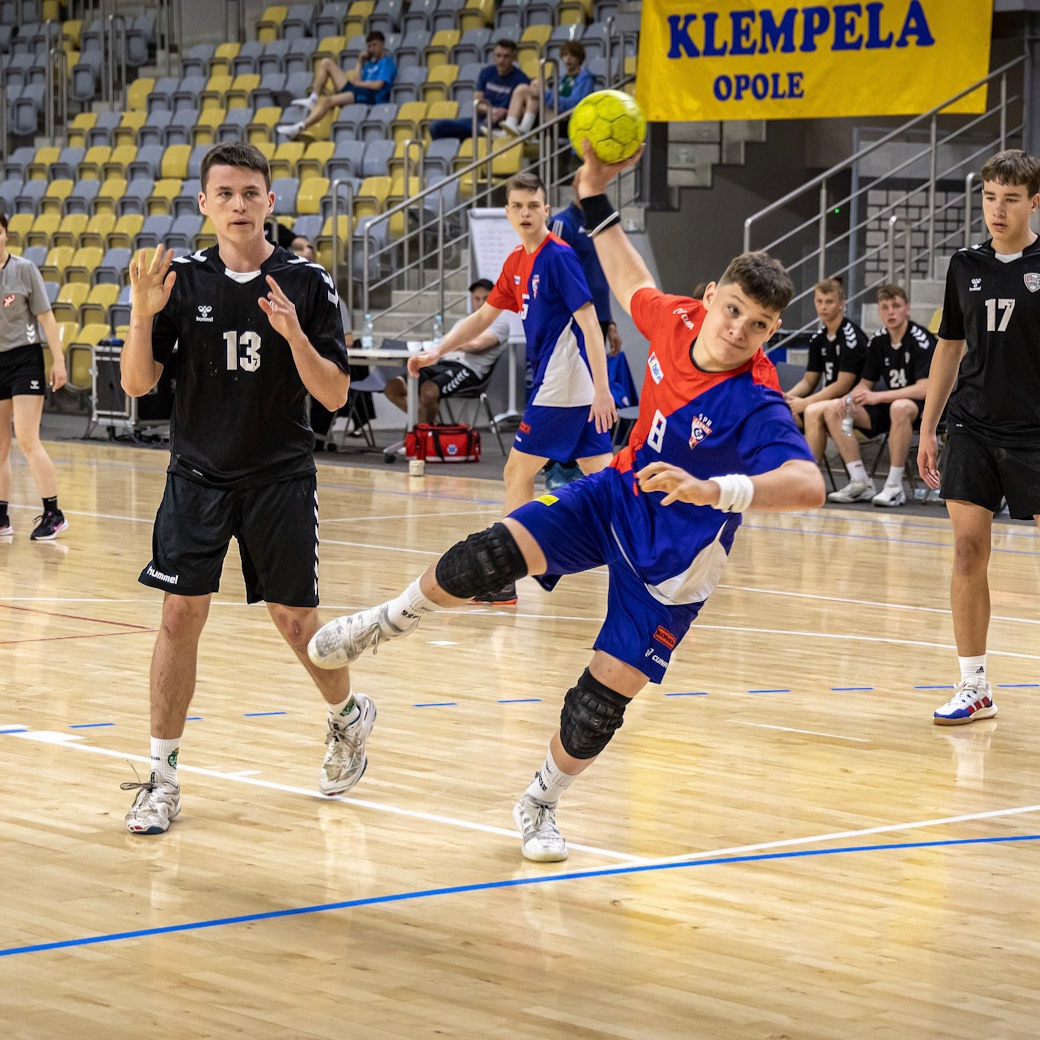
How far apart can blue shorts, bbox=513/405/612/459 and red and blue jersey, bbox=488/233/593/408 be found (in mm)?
38

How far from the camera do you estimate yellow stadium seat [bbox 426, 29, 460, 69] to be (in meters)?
20.2

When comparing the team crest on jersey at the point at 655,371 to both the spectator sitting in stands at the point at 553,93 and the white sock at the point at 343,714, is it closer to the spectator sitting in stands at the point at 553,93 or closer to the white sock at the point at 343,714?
the white sock at the point at 343,714

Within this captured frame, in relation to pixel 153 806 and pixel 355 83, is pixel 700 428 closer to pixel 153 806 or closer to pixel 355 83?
pixel 153 806

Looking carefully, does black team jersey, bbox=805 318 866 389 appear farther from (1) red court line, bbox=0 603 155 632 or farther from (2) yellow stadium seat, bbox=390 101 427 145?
(2) yellow stadium seat, bbox=390 101 427 145

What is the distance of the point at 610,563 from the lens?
177 inches

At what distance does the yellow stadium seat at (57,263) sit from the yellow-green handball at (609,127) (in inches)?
666

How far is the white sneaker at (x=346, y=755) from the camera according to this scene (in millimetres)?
4957

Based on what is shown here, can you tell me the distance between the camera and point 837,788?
5.28m

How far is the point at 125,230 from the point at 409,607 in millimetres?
17494

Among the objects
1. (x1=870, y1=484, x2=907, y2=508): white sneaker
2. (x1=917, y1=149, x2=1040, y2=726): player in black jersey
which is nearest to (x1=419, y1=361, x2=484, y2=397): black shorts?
(x1=870, y1=484, x2=907, y2=508): white sneaker

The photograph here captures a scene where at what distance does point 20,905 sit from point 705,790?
207cm

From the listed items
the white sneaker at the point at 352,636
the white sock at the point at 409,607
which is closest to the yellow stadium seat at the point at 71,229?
the white sneaker at the point at 352,636

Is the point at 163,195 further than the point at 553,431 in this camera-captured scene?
Yes

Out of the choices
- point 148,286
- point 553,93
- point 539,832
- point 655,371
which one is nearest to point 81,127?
point 553,93
